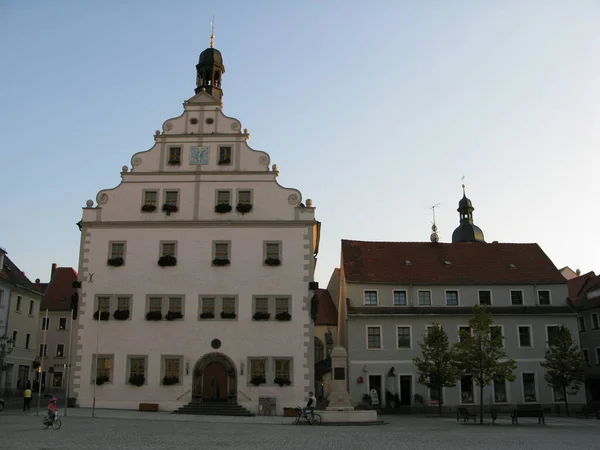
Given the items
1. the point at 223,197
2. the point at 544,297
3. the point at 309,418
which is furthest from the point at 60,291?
the point at 544,297

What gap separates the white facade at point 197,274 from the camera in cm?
3409

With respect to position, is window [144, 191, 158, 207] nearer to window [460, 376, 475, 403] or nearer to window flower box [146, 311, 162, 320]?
window flower box [146, 311, 162, 320]

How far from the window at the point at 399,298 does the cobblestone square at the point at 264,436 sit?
1484cm

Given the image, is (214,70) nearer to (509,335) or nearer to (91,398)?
(91,398)

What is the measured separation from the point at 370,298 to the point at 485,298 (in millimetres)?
8015

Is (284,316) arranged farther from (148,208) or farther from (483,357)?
(483,357)

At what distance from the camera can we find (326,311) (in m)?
54.4

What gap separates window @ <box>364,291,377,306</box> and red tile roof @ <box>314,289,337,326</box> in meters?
11.1

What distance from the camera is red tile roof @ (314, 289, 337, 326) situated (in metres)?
53.5

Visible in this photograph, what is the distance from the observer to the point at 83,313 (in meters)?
35.3

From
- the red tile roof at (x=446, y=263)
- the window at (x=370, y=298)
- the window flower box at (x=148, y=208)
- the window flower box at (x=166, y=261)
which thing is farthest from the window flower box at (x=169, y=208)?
the window at (x=370, y=298)

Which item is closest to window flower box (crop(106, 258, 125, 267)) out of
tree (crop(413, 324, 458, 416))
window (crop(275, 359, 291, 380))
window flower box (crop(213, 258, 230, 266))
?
window flower box (crop(213, 258, 230, 266))

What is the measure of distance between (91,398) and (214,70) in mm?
20951

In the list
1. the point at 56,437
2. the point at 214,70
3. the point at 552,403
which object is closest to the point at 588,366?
the point at 552,403
